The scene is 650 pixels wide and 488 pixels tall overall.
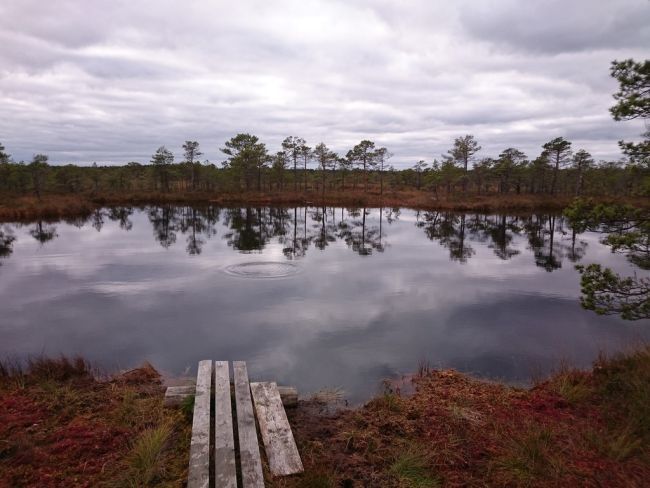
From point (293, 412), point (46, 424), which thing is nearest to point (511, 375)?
point (293, 412)

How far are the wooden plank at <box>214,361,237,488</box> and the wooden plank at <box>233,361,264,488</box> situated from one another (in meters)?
0.14

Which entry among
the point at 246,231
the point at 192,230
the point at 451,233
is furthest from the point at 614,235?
the point at 192,230

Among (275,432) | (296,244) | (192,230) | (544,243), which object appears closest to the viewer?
(275,432)

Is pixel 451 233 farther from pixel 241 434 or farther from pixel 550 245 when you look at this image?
pixel 241 434

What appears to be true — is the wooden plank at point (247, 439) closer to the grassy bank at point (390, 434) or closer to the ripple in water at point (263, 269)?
the grassy bank at point (390, 434)

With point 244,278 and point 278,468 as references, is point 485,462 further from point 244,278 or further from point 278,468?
point 244,278

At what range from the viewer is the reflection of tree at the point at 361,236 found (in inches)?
1141

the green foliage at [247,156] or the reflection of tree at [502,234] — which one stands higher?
the green foliage at [247,156]

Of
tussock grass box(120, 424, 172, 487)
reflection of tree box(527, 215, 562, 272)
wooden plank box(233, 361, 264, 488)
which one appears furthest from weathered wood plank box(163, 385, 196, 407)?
reflection of tree box(527, 215, 562, 272)

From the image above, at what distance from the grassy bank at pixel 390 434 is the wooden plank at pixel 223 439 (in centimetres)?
53

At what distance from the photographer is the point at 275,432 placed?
6207mm

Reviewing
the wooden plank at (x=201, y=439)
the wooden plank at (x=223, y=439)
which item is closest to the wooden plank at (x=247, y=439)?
the wooden plank at (x=223, y=439)

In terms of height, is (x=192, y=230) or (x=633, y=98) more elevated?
(x=633, y=98)

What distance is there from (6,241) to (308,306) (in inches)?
1125
